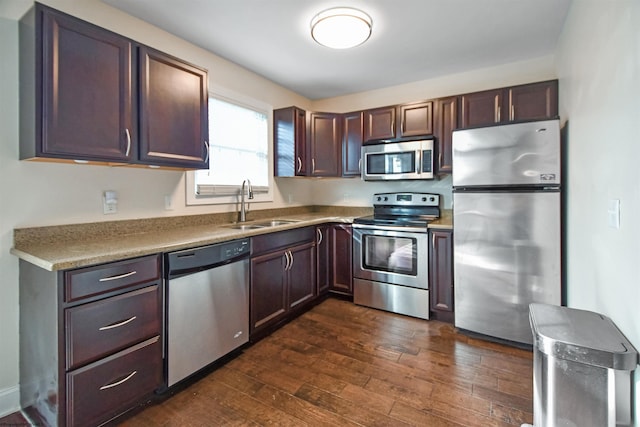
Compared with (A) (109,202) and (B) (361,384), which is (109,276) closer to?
(A) (109,202)

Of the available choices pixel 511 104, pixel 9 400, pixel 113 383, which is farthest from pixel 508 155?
pixel 9 400

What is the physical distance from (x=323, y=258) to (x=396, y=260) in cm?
80

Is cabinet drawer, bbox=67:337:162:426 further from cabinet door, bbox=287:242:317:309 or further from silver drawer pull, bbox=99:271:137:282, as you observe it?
cabinet door, bbox=287:242:317:309

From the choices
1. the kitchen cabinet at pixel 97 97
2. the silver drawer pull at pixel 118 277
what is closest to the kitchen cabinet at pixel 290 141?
the kitchen cabinet at pixel 97 97

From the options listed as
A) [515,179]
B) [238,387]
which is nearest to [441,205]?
[515,179]

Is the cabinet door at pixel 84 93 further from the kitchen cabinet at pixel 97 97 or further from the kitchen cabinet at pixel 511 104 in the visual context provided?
the kitchen cabinet at pixel 511 104

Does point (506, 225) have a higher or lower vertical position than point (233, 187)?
lower

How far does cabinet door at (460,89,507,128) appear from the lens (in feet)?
9.14

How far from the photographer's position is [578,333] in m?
1.18

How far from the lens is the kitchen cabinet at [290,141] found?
3.43 m

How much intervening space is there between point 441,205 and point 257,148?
2168 mm

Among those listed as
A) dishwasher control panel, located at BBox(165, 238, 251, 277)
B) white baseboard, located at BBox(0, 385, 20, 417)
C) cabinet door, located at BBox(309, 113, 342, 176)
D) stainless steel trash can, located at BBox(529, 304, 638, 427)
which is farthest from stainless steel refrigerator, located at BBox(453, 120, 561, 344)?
white baseboard, located at BBox(0, 385, 20, 417)

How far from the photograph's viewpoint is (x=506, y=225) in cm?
237

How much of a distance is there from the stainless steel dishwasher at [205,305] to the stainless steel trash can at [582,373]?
177 cm
